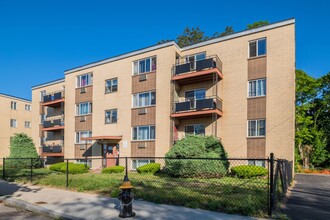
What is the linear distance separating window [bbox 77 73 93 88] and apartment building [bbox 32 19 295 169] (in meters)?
0.10

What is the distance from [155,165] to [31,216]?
38.9 ft

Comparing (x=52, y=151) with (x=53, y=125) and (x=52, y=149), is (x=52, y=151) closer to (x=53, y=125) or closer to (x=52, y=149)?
(x=52, y=149)

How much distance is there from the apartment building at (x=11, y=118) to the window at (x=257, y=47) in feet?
124

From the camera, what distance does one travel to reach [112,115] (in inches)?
938

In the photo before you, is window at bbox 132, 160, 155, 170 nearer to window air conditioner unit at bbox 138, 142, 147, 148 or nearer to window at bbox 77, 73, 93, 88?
window air conditioner unit at bbox 138, 142, 147, 148

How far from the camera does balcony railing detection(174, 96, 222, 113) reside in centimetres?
1814

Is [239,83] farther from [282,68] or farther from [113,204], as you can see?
[113,204]

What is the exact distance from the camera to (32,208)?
780 cm

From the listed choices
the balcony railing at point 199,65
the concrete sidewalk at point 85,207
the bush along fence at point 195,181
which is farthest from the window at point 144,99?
the concrete sidewalk at point 85,207

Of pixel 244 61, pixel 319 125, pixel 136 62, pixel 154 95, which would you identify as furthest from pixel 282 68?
pixel 319 125

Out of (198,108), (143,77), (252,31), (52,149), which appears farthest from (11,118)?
(252,31)

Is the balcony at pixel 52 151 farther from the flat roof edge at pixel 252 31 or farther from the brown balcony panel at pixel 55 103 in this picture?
the flat roof edge at pixel 252 31

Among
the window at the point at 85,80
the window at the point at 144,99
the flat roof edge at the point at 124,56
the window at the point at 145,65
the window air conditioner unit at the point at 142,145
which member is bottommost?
the window air conditioner unit at the point at 142,145

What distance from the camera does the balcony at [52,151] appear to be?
91.8 ft
